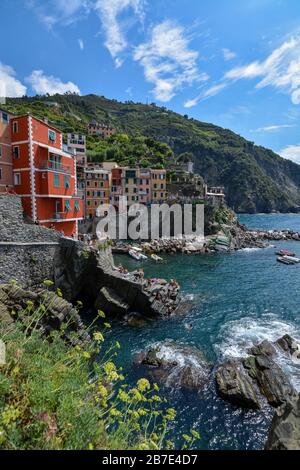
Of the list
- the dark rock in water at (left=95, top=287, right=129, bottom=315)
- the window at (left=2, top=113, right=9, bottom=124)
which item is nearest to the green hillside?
the window at (left=2, top=113, right=9, bottom=124)

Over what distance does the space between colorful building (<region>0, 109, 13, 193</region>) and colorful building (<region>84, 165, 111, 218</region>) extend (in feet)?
111

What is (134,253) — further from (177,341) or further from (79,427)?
(79,427)

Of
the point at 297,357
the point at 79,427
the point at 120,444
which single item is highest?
the point at 79,427

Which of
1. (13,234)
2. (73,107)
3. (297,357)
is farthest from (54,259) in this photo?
(73,107)

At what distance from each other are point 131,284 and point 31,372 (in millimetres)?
16977

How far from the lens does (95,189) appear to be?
57594mm

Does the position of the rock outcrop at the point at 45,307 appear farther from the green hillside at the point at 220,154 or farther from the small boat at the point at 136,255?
the green hillside at the point at 220,154

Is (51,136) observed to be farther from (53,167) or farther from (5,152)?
(5,152)

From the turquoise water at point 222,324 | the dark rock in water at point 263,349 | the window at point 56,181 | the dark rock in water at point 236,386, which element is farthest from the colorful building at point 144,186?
the dark rock in water at point 236,386

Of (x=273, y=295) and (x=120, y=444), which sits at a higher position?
(x=120, y=444)

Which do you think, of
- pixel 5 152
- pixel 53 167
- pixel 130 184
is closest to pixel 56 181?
pixel 53 167

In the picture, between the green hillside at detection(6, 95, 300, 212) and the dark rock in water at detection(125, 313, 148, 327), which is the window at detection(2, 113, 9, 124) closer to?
the dark rock in water at detection(125, 313, 148, 327)
